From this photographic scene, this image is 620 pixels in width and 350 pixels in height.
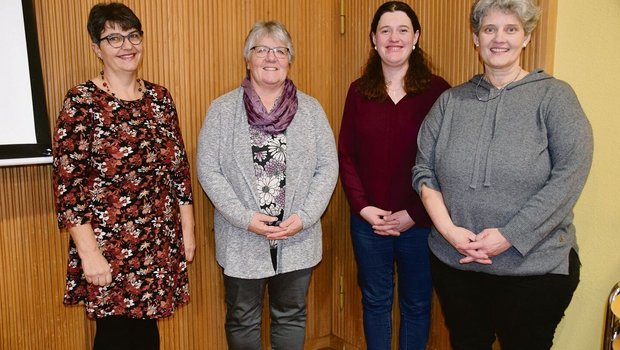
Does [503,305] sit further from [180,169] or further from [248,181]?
[180,169]

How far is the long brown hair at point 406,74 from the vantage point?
2219 millimetres

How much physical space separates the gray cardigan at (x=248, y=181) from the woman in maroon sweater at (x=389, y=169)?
17 cm

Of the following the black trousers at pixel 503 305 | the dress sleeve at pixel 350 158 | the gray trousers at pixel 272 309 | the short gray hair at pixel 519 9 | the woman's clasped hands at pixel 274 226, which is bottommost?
the gray trousers at pixel 272 309

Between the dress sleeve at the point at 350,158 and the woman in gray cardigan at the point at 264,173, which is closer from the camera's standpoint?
the woman in gray cardigan at the point at 264,173

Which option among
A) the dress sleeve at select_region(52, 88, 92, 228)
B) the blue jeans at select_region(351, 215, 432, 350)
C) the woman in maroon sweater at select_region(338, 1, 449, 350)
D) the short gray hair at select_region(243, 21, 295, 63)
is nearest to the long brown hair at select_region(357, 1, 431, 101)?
the woman in maroon sweater at select_region(338, 1, 449, 350)

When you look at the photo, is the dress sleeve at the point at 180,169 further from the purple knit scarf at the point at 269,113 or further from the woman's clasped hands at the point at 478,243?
the woman's clasped hands at the point at 478,243

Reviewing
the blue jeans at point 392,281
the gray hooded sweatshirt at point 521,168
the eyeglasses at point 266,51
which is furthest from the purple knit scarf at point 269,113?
the gray hooded sweatshirt at point 521,168

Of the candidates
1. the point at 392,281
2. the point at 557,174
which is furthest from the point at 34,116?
the point at 557,174

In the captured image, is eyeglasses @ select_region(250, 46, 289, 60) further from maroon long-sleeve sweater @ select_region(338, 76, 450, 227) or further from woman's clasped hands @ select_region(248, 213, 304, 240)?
woman's clasped hands @ select_region(248, 213, 304, 240)

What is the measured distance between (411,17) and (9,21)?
159 centimetres

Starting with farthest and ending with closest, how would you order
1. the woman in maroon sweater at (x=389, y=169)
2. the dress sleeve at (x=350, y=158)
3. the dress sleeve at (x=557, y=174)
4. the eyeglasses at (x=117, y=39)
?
the dress sleeve at (x=350, y=158) → the woman in maroon sweater at (x=389, y=169) → the eyeglasses at (x=117, y=39) → the dress sleeve at (x=557, y=174)

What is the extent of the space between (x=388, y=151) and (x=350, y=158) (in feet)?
0.71

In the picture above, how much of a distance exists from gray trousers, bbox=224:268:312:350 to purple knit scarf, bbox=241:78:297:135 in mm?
640

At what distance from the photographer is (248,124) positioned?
217 centimetres
